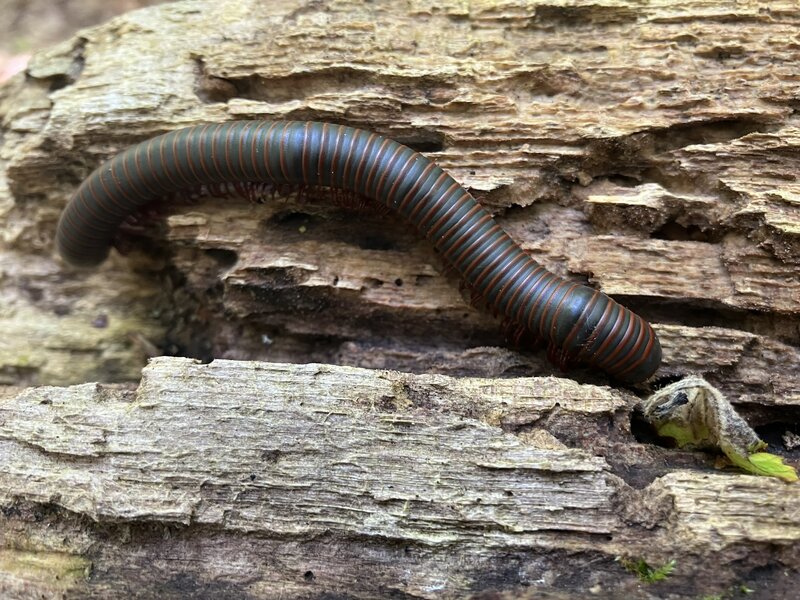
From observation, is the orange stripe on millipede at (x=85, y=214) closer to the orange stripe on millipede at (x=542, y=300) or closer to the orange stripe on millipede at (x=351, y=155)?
the orange stripe on millipede at (x=351, y=155)

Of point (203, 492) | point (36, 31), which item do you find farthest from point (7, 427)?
point (36, 31)

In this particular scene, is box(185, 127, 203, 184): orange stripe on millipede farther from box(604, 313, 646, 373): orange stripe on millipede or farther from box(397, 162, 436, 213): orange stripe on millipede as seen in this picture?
box(604, 313, 646, 373): orange stripe on millipede

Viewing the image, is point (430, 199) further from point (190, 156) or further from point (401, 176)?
point (190, 156)

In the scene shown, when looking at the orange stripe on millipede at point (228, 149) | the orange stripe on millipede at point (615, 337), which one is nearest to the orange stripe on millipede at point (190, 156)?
the orange stripe on millipede at point (228, 149)

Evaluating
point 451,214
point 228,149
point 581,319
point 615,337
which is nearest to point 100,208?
point 228,149

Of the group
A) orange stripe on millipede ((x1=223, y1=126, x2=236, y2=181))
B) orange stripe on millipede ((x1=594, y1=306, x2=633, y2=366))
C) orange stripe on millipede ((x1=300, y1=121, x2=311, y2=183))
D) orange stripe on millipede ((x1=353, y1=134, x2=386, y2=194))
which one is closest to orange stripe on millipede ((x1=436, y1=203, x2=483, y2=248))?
orange stripe on millipede ((x1=353, y1=134, x2=386, y2=194))

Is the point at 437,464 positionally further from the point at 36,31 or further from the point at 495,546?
the point at 36,31
